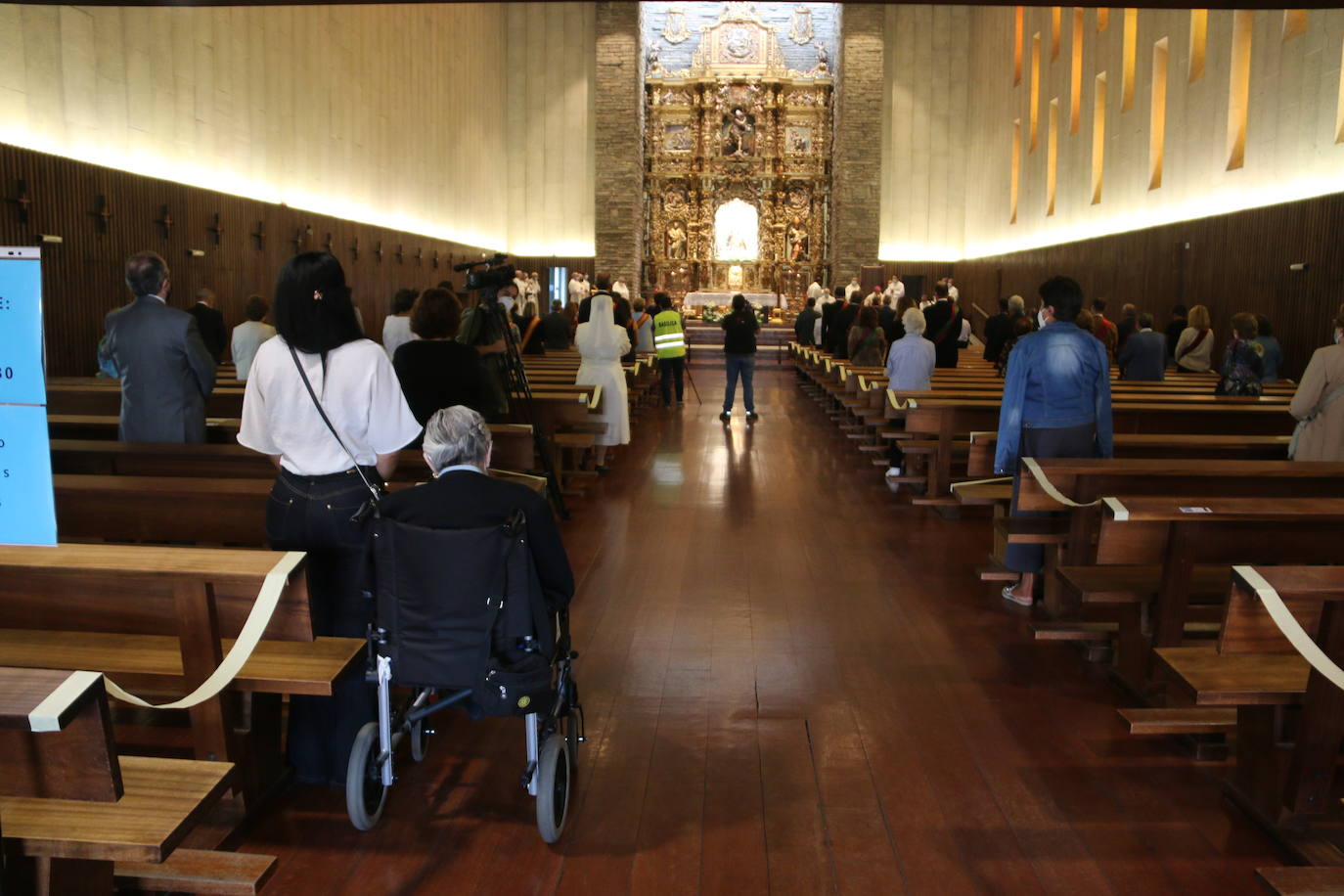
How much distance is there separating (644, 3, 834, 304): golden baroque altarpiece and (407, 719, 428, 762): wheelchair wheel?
77.6 feet

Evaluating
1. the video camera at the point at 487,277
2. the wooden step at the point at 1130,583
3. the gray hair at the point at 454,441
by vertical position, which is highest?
the video camera at the point at 487,277

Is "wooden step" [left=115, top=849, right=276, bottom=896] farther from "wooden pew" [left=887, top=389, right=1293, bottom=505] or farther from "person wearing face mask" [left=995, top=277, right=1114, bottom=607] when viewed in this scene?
"wooden pew" [left=887, top=389, right=1293, bottom=505]

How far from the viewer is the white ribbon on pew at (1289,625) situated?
8.16 ft

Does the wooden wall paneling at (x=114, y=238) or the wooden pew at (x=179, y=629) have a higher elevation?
A: the wooden wall paneling at (x=114, y=238)

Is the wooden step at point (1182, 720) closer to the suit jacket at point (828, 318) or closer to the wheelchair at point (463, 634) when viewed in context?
the wheelchair at point (463, 634)

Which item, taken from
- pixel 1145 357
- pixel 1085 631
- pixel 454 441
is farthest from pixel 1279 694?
pixel 1145 357

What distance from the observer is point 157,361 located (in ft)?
14.9

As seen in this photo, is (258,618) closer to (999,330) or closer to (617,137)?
(999,330)

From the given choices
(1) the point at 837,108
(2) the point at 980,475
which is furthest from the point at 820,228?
(2) the point at 980,475

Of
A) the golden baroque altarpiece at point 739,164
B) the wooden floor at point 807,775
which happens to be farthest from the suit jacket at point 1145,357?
the golden baroque altarpiece at point 739,164

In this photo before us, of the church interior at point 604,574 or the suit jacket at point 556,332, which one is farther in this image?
the suit jacket at point 556,332

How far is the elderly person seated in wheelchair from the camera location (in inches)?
111

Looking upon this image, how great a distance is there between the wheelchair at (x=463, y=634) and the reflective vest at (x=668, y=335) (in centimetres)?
1008

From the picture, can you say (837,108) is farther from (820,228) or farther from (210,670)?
(210,670)
